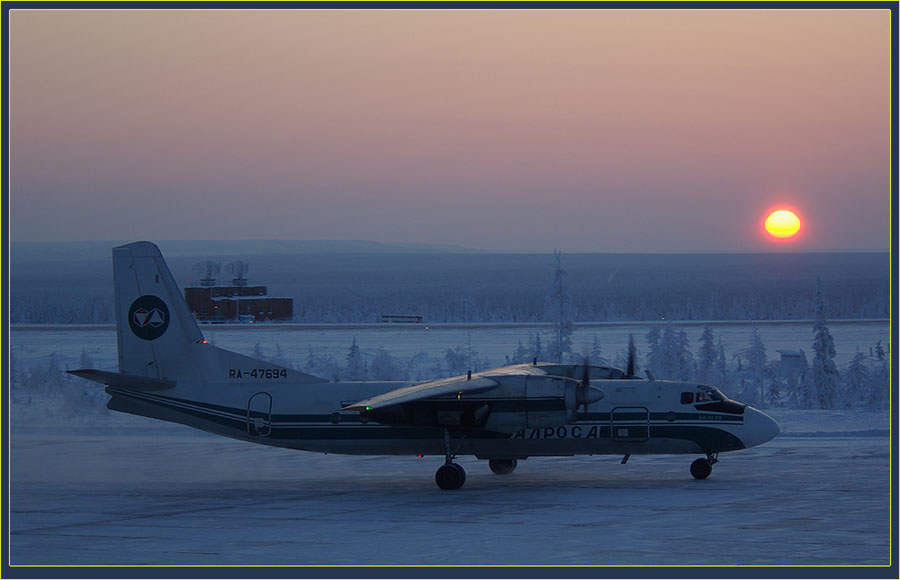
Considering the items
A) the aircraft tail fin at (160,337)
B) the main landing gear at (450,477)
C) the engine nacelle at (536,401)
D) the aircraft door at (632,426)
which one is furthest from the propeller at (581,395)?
the aircraft tail fin at (160,337)

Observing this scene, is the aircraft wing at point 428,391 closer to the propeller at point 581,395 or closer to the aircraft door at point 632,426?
the propeller at point 581,395

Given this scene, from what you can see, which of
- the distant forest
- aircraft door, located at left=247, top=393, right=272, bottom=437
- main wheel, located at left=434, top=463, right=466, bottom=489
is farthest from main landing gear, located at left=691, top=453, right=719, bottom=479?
the distant forest

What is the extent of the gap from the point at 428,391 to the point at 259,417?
4.84m

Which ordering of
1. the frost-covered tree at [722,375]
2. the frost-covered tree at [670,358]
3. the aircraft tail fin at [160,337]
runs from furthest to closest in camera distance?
A: the frost-covered tree at [670,358], the frost-covered tree at [722,375], the aircraft tail fin at [160,337]

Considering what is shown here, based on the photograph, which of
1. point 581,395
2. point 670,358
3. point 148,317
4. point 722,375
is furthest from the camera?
point 670,358

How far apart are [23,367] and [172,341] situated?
28.3m

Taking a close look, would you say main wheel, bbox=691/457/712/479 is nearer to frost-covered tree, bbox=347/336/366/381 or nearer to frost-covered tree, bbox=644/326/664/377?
frost-covered tree, bbox=644/326/664/377

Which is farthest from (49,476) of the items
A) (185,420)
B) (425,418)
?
(425,418)

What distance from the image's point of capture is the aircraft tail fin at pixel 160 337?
91.5 feet

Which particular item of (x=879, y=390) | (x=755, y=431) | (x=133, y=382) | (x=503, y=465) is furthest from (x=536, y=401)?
(x=879, y=390)

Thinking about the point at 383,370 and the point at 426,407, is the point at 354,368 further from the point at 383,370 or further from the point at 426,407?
the point at 426,407

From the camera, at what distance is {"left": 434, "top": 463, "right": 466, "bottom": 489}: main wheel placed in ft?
85.7

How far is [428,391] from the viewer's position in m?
25.3

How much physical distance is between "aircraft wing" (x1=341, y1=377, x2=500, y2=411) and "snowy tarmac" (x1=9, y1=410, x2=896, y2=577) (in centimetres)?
223
